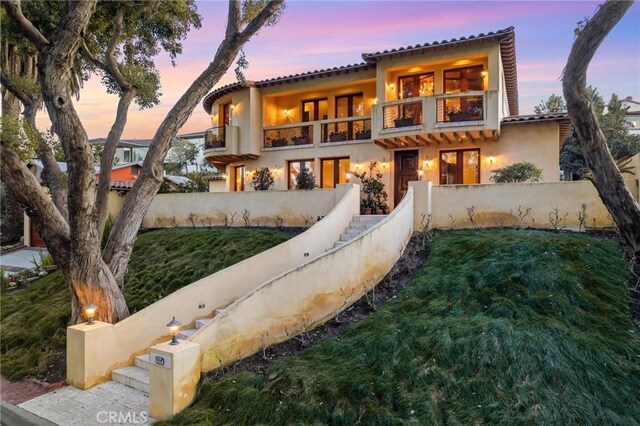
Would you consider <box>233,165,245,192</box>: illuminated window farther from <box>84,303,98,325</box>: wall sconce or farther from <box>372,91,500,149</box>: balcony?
<box>84,303,98,325</box>: wall sconce

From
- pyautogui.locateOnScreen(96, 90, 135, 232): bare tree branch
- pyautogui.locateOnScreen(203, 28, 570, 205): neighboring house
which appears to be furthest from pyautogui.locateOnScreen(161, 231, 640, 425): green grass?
pyautogui.locateOnScreen(203, 28, 570, 205): neighboring house

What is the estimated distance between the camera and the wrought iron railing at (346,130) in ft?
57.1

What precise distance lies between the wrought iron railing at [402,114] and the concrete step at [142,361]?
12.2 metres

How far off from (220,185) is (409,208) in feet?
74.7

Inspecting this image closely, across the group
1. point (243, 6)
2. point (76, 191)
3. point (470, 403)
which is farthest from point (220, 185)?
point (470, 403)

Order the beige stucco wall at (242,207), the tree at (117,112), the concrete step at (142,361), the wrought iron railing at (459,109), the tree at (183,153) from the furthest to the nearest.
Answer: the tree at (183,153)
the wrought iron railing at (459,109)
the beige stucco wall at (242,207)
the concrete step at (142,361)
the tree at (117,112)

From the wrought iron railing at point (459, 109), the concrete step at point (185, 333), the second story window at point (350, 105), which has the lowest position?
the concrete step at point (185, 333)

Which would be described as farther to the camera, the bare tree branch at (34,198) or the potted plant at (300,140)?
the potted plant at (300,140)

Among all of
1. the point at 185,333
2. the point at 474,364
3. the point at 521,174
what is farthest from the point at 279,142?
the point at 474,364

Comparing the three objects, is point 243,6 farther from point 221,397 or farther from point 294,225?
point 221,397

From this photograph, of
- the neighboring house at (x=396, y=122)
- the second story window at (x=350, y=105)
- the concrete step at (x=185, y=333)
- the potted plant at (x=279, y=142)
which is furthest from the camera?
the potted plant at (x=279, y=142)

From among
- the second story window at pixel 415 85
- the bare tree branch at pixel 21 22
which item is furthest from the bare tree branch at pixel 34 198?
the second story window at pixel 415 85

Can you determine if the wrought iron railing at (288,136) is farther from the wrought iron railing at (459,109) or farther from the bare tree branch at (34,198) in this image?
the bare tree branch at (34,198)

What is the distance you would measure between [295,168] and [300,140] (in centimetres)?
143
